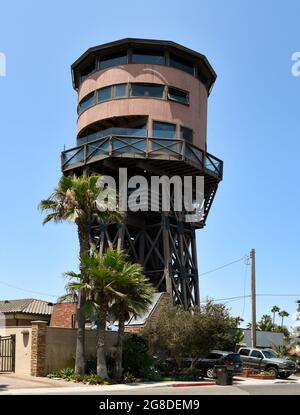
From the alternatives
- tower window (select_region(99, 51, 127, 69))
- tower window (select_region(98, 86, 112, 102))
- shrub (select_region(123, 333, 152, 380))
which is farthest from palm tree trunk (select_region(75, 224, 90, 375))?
tower window (select_region(99, 51, 127, 69))

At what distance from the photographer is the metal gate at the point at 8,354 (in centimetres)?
2928

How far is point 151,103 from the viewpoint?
41.2 metres

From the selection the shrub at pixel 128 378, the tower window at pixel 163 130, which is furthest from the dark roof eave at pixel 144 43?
the shrub at pixel 128 378

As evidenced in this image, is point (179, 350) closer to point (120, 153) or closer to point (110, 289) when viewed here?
point (110, 289)

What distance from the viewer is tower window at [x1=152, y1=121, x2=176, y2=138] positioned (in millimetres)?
40469

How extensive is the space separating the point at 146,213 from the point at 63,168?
6963 mm

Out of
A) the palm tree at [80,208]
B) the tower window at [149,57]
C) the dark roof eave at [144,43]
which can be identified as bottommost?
the palm tree at [80,208]

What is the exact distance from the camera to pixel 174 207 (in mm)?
42812

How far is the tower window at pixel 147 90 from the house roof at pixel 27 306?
59.7 ft

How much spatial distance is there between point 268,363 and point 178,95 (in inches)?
764

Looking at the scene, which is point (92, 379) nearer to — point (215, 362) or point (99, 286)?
point (99, 286)

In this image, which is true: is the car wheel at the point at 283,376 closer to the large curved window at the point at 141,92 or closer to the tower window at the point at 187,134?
the tower window at the point at 187,134

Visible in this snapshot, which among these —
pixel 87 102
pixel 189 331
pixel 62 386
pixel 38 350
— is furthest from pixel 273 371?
pixel 87 102
